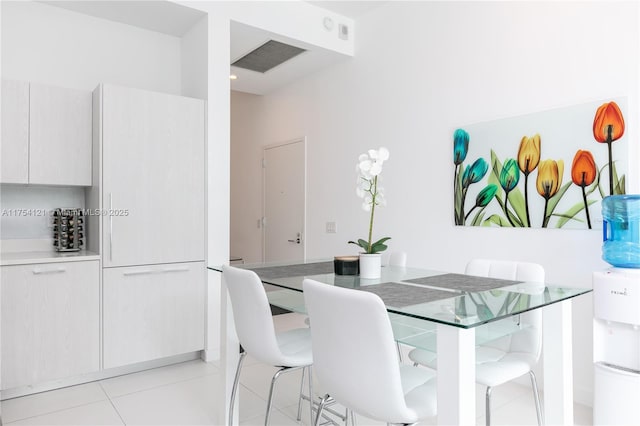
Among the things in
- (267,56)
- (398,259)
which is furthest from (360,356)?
(267,56)

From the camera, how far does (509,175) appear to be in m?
3.03

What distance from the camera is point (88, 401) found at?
278 centimetres

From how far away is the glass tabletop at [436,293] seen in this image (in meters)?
1.38

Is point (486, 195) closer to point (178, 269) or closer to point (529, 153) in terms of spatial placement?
point (529, 153)

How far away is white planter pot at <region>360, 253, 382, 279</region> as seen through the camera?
2152mm

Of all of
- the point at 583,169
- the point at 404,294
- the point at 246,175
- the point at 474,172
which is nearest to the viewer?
the point at 404,294

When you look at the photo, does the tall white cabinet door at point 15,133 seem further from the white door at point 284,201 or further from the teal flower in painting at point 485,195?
the teal flower in painting at point 485,195

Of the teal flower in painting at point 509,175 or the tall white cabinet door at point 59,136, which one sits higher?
the tall white cabinet door at point 59,136

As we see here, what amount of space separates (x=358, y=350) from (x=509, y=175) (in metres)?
2.14

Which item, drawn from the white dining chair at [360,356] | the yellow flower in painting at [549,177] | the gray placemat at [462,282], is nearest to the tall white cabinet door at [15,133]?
the white dining chair at [360,356]

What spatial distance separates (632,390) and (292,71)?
4.07m

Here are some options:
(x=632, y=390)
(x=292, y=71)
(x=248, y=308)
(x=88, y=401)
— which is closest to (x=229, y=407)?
(x=248, y=308)

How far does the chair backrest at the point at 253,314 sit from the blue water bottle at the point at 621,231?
1851 mm

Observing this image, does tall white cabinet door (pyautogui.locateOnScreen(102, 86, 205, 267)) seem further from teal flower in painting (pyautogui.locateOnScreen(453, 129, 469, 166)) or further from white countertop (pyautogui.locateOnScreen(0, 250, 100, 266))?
teal flower in painting (pyautogui.locateOnScreen(453, 129, 469, 166))
